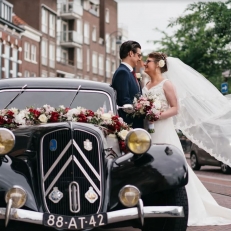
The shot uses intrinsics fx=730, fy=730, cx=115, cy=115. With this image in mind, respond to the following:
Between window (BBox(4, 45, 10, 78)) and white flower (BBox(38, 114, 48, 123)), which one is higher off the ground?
window (BBox(4, 45, 10, 78))

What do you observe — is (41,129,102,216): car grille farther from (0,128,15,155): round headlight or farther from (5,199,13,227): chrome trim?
(5,199,13,227): chrome trim

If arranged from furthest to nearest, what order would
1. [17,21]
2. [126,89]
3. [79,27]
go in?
[79,27] < [17,21] < [126,89]

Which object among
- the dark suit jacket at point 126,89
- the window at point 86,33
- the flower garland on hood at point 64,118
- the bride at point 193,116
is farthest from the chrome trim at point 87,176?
the window at point 86,33

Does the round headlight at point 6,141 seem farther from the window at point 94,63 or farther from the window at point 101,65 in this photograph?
the window at point 101,65

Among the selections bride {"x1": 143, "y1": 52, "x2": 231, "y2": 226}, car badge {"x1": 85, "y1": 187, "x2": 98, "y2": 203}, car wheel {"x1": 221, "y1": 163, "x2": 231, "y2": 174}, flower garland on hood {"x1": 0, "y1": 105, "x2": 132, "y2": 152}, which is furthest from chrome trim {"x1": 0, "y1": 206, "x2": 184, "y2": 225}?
car wheel {"x1": 221, "y1": 163, "x2": 231, "y2": 174}

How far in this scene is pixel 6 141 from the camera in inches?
256

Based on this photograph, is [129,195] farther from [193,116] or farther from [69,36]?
[69,36]

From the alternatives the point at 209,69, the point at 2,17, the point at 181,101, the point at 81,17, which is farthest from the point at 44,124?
the point at 81,17

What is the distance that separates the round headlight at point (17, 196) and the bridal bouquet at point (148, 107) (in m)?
2.68

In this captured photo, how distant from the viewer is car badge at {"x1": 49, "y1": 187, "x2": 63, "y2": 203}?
6.41 meters

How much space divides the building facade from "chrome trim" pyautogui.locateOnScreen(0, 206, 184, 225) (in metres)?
54.6

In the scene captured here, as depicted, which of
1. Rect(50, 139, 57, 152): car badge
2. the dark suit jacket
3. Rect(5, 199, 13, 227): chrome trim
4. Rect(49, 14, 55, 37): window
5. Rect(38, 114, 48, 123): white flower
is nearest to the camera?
Rect(5, 199, 13, 227): chrome trim

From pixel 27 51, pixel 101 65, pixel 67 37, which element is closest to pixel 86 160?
pixel 27 51

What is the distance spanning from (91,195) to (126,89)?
278 centimetres
